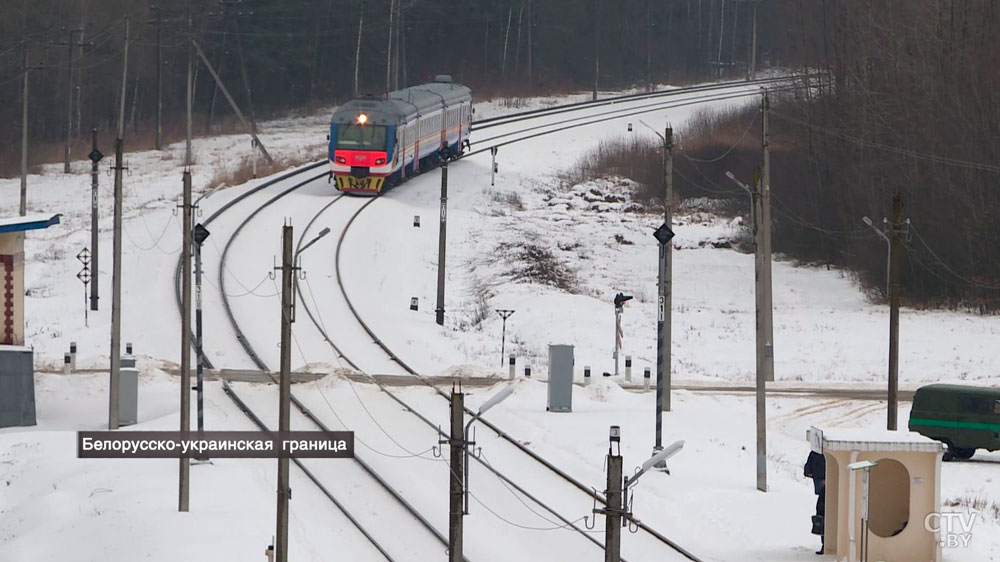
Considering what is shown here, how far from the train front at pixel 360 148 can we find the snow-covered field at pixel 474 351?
4.11ft

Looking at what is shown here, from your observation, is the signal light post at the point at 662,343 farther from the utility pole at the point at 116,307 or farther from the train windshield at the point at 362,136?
the train windshield at the point at 362,136

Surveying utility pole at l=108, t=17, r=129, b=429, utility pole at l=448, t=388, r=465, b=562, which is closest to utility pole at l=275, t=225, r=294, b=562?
utility pole at l=448, t=388, r=465, b=562

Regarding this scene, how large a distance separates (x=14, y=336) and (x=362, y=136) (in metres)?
21.2

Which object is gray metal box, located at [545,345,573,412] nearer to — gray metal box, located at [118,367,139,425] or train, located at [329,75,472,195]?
gray metal box, located at [118,367,139,425]

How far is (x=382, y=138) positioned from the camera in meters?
54.4

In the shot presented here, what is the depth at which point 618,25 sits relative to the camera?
11344 centimetres

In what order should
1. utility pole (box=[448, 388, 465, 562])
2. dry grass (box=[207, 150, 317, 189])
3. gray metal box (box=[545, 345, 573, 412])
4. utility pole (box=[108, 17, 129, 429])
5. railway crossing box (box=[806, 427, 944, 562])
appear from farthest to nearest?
dry grass (box=[207, 150, 317, 189])
gray metal box (box=[545, 345, 573, 412])
utility pole (box=[108, 17, 129, 429])
railway crossing box (box=[806, 427, 944, 562])
utility pole (box=[448, 388, 465, 562])

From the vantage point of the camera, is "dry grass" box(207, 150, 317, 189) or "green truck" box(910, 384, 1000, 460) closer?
"green truck" box(910, 384, 1000, 460)

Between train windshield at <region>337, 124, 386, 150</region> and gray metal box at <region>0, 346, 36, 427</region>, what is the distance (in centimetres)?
2318

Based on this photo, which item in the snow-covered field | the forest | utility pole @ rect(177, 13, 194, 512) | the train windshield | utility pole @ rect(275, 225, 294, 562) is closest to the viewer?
utility pole @ rect(275, 225, 294, 562)

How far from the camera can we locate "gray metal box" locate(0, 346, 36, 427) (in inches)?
1284

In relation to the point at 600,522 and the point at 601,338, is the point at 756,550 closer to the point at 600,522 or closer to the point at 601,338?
the point at 600,522

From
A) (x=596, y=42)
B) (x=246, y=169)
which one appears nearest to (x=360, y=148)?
(x=246, y=169)

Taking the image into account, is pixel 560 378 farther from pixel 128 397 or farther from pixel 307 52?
pixel 307 52
